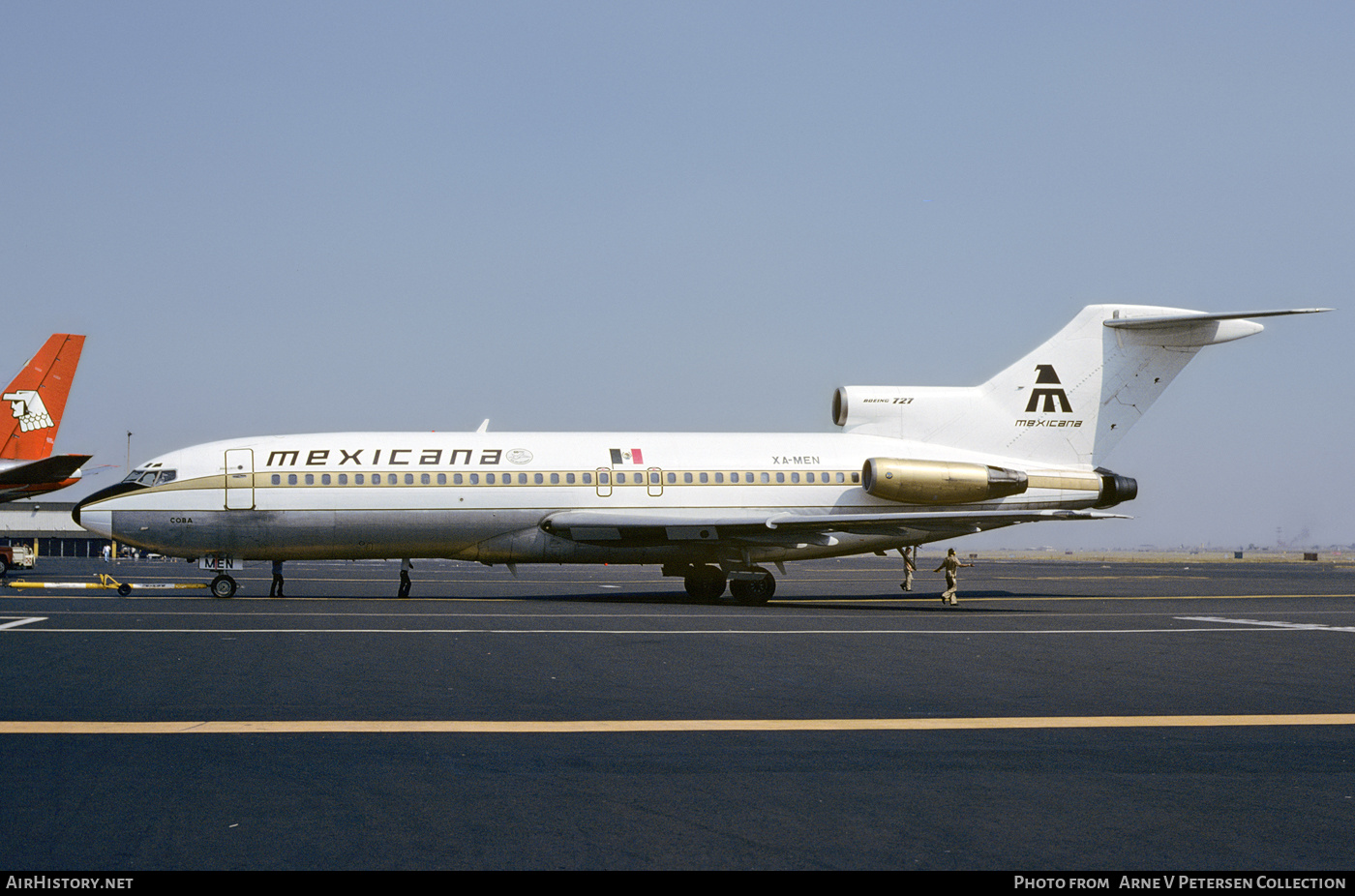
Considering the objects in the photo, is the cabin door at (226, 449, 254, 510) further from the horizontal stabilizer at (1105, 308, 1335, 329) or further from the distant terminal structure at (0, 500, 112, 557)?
the distant terminal structure at (0, 500, 112, 557)

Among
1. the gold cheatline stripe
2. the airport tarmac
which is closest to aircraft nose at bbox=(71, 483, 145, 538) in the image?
the airport tarmac

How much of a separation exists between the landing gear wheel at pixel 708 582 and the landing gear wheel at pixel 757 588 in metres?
1.09

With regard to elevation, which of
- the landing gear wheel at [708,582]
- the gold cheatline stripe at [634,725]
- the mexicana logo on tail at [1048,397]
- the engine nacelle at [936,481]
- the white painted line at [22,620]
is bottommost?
the landing gear wheel at [708,582]

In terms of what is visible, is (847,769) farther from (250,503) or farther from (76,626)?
(250,503)

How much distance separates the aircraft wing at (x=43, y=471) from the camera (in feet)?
123

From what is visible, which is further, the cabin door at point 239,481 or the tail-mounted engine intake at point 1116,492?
the tail-mounted engine intake at point 1116,492

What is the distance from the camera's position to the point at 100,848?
20.5 feet

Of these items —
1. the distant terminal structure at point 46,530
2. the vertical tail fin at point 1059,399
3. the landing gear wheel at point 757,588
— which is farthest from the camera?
the distant terminal structure at point 46,530

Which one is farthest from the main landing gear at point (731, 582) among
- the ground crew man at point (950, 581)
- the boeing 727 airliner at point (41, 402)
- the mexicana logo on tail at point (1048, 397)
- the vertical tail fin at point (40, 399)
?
the vertical tail fin at point (40, 399)

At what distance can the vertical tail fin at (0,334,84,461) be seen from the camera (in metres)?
42.3

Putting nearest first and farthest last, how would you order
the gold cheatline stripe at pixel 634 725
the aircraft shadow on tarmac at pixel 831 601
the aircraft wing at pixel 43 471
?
the gold cheatline stripe at pixel 634 725
the aircraft shadow on tarmac at pixel 831 601
the aircraft wing at pixel 43 471

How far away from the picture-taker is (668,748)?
31.0 ft

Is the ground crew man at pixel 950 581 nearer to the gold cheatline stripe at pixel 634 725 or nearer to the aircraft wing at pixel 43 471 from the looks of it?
the gold cheatline stripe at pixel 634 725
